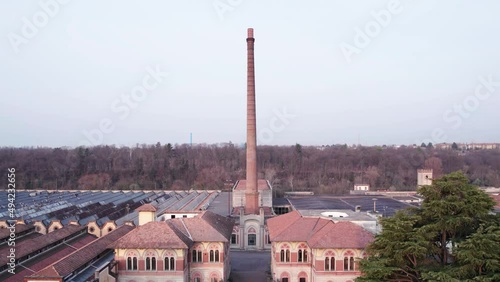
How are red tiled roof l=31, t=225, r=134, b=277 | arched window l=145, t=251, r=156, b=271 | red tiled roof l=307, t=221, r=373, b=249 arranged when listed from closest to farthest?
red tiled roof l=31, t=225, r=134, b=277, arched window l=145, t=251, r=156, b=271, red tiled roof l=307, t=221, r=373, b=249

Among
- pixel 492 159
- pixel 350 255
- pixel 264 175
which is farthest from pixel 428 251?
pixel 492 159

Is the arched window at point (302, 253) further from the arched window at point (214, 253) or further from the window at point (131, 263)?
the window at point (131, 263)

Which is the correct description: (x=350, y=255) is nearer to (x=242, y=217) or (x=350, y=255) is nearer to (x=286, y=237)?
(x=286, y=237)

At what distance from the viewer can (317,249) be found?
2822 centimetres

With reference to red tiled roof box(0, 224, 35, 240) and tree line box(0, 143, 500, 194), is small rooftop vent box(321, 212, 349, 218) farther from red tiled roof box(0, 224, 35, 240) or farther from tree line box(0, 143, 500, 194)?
tree line box(0, 143, 500, 194)

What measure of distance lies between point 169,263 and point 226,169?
78.2m

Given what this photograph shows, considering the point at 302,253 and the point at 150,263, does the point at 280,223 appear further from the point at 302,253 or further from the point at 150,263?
the point at 150,263

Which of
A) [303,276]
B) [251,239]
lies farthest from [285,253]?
[251,239]

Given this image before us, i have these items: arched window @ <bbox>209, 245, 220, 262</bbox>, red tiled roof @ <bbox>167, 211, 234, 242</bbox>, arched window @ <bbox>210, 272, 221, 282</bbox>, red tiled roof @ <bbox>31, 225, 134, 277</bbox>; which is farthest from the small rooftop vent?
red tiled roof @ <bbox>31, 225, 134, 277</bbox>

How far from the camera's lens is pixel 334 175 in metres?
102

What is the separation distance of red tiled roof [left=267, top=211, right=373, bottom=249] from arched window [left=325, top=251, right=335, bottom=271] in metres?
0.70

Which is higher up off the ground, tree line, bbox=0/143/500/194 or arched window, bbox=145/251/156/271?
tree line, bbox=0/143/500/194

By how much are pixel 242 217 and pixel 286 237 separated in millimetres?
13213

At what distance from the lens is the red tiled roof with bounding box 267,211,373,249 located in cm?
2820
